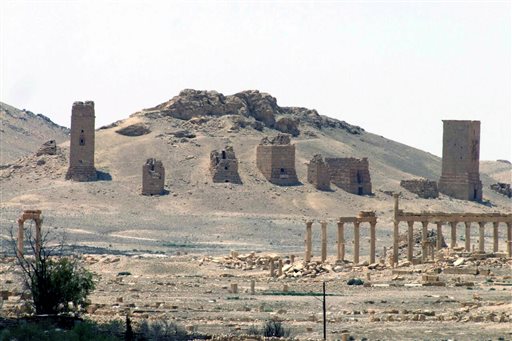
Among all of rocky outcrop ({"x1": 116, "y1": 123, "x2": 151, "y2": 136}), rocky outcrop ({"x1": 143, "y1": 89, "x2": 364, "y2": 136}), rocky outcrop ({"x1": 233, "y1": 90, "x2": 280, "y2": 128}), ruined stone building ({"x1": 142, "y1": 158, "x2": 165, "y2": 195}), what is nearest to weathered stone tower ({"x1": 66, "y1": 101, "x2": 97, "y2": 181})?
ruined stone building ({"x1": 142, "y1": 158, "x2": 165, "y2": 195})

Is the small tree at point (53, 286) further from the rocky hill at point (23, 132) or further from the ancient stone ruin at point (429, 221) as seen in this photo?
the rocky hill at point (23, 132)

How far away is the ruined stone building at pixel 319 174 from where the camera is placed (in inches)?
4528

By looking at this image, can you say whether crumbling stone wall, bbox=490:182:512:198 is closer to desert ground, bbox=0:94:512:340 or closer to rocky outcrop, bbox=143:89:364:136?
desert ground, bbox=0:94:512:340

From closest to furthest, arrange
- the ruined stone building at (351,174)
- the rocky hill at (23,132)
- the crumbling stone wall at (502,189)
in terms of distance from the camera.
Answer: the ruined stone building at (351,174) < the crumbling stone wall at (502,189) < the rocky hill at (23,132)

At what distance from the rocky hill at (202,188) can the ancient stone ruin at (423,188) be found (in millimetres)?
745

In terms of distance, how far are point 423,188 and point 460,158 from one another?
5.71m

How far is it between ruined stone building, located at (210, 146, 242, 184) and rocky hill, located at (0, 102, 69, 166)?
37380mm

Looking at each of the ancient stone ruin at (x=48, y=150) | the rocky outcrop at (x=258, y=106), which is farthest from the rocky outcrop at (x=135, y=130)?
the rocky outcrop at (x=258, y=106)

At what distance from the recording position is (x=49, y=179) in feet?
375

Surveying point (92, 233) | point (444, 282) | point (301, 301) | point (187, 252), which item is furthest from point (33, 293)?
point (92, 233)

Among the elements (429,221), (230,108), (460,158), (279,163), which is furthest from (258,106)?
(429,221)

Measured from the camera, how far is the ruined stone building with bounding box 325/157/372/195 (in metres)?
117

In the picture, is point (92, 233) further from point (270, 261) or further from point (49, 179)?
point (270, 261)

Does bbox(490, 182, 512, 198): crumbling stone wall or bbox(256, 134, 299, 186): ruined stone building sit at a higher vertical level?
bbox(256, 134, 299, 186): ruined stone building
